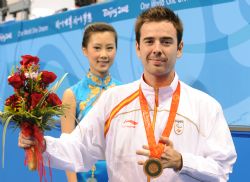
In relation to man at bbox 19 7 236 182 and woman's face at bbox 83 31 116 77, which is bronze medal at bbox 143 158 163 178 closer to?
man at bbox 19 7 236 182

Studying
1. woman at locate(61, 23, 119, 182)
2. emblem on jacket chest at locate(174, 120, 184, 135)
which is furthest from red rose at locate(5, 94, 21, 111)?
woman at locate(61, 23, 119, 182)

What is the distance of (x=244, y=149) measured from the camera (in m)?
3.37

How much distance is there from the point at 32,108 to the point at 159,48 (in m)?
0.62

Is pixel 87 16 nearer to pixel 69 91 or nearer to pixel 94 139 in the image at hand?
pixel 69 91

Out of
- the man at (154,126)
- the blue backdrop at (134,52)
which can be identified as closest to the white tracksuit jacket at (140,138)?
the man at (154,126)

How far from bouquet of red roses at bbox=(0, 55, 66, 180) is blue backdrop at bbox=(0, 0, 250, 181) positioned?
5.70 feet

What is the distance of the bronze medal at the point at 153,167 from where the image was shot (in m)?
1.80

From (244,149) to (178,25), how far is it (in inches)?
61.7

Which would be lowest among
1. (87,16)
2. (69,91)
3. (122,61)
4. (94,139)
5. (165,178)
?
(165,178)

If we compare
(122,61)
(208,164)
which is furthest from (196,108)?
(122,61)

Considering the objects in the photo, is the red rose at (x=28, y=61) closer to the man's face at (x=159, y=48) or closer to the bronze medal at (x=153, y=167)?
the man's face at (x=159, y=48)

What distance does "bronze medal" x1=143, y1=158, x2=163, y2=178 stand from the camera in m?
1.80

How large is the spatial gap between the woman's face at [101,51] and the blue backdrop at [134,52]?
944mm

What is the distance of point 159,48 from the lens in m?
2.00
